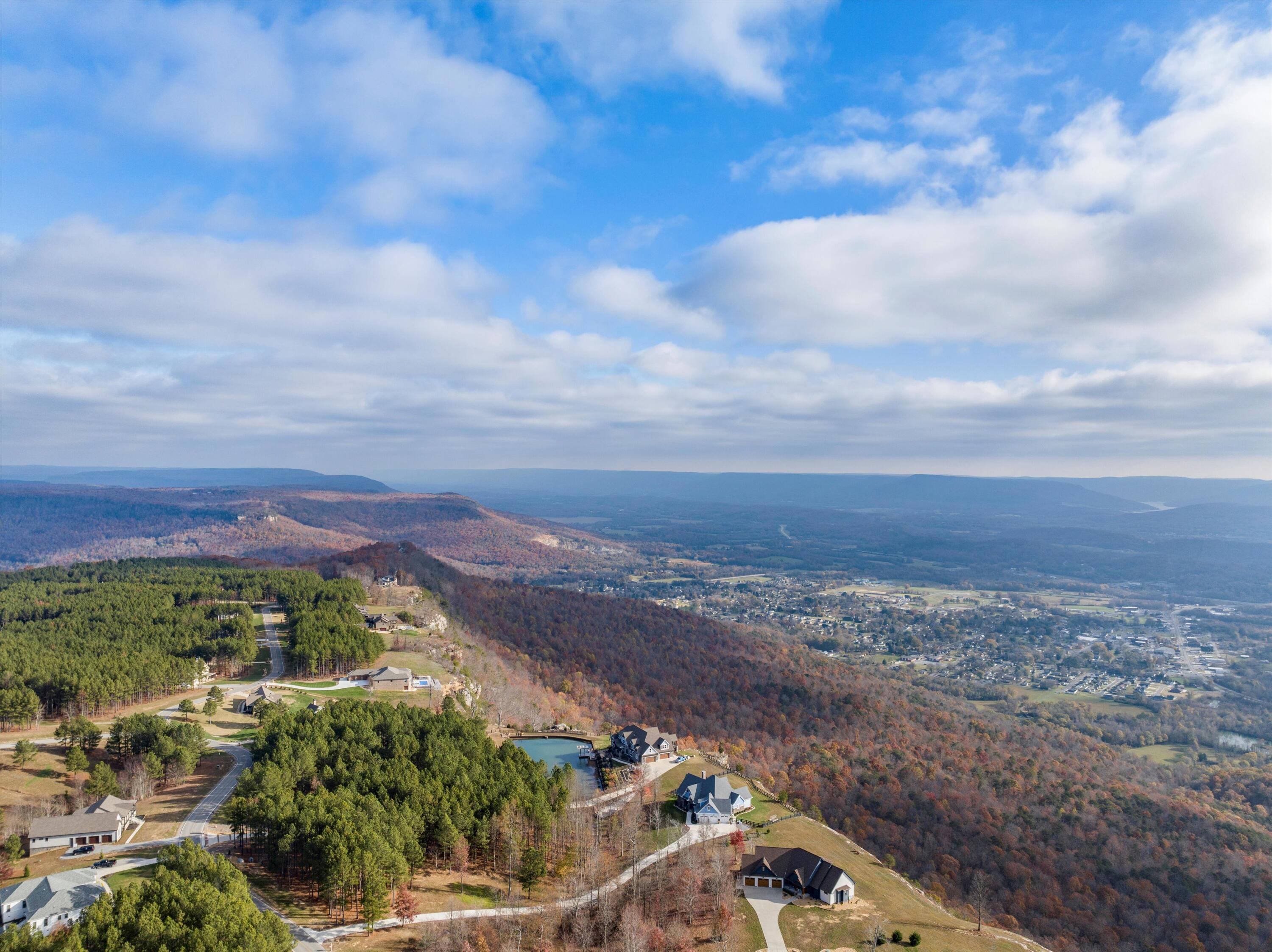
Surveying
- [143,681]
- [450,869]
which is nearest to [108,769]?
[143,681]

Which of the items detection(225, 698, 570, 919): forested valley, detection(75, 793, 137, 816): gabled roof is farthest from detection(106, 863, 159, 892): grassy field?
detection(75, 793, 137, 816): gabled roof

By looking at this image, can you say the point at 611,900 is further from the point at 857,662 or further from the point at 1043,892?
the point at 857,662

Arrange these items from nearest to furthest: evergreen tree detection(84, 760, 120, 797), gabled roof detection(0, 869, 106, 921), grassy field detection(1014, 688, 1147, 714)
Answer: gabled roof detection(0, 869, 106, 921)
evergreen tree detection(84, 760, 120, 797)
grassy field detection(1014, 688, 1147, 714)

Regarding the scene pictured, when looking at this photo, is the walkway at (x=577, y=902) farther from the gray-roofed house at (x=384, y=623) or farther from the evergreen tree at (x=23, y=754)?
the gray-roofed house at (x=384, y=623)

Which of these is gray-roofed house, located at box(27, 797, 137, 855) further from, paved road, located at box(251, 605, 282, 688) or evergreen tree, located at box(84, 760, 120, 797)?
paved road, located at box(251, 605, 282, 688)

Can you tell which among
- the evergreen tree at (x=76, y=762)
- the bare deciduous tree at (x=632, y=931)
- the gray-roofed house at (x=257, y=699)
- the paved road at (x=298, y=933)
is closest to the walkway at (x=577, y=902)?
the paved road at (x=298, y=933)

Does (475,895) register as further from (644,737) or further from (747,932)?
(644,737)

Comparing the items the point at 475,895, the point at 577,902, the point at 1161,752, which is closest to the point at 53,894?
the point at 475,895
